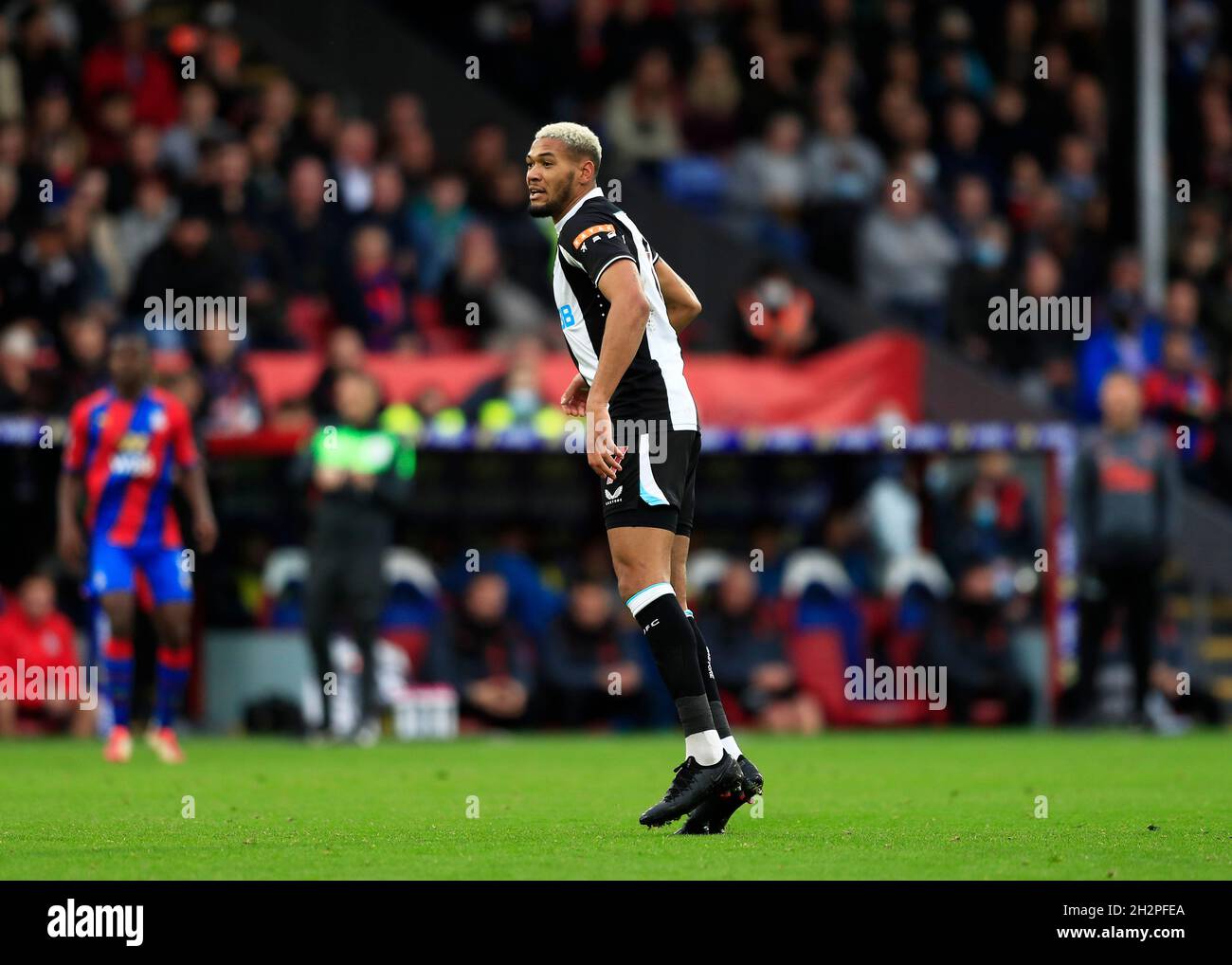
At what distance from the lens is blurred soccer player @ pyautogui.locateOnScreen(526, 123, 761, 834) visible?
782 centimetres

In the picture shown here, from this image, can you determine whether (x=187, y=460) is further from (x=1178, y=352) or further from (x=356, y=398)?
(x=1178, y=352)

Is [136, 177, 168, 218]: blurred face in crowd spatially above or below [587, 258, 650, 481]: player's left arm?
above

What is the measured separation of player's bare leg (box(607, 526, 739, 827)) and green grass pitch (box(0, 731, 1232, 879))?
0.22m

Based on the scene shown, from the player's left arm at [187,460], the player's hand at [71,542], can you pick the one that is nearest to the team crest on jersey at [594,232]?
the player's left arm at [187,460]

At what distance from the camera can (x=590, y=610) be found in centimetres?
1630

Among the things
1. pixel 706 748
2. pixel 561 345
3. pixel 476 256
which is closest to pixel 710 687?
pixel 706 748

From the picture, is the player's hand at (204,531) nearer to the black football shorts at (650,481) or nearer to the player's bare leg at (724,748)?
the player's bare leg at (724,748)

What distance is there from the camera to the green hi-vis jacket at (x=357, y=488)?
1508 cm

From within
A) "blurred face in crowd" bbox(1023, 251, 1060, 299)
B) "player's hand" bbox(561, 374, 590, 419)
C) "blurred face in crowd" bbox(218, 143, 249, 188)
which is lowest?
"player's hand" bbox(561, 374, 590, 419)

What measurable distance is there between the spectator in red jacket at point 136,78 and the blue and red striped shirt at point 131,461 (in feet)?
21.2

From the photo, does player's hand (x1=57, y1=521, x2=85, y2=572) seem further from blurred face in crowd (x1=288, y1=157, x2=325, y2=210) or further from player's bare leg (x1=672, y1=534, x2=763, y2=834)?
player's bare leg (x1=672, y1=534, x2=763, y2=834)

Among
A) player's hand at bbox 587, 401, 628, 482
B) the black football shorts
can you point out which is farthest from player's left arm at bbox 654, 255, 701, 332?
player's hand at bbox 587, 401, 628, 482

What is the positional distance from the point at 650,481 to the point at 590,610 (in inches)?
334
